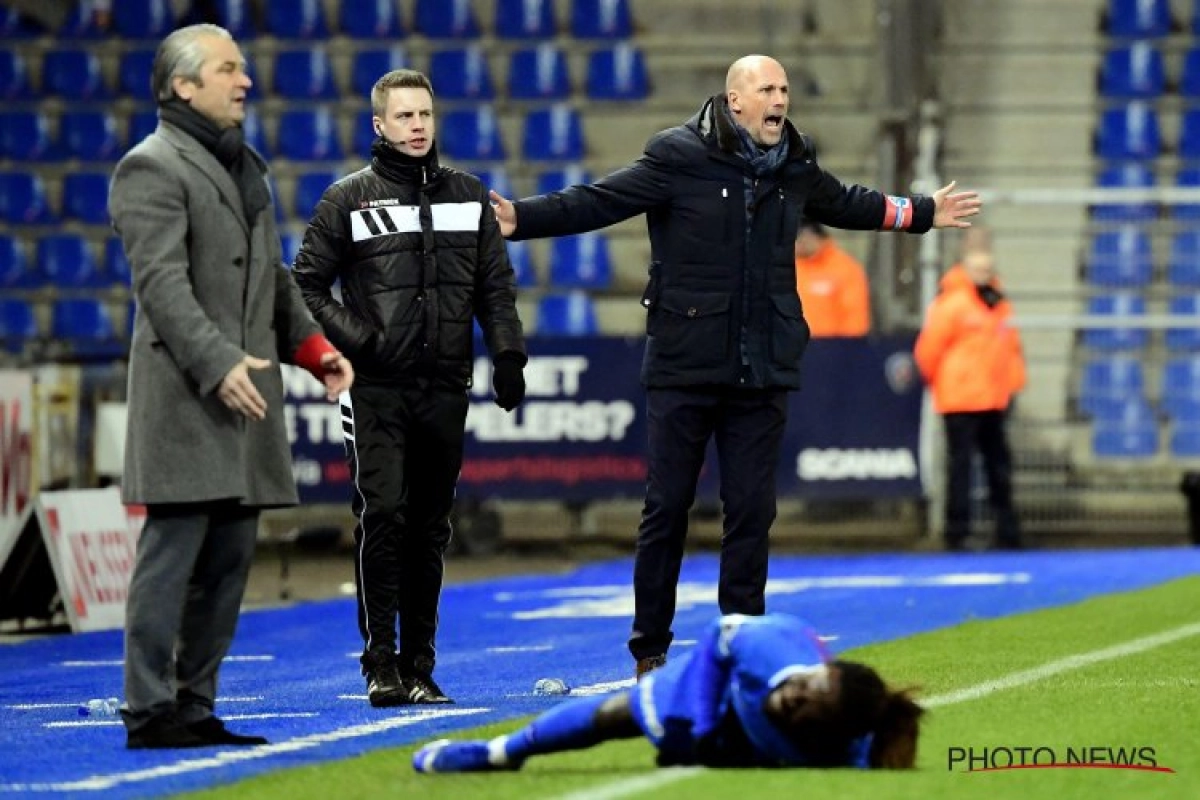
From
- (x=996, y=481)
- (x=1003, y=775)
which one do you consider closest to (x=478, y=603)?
(x=996, y=481)

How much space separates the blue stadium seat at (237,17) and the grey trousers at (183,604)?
1643 centimetres

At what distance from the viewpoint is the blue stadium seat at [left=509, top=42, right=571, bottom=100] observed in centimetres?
2295

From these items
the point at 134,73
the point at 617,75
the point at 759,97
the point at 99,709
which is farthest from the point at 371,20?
the point at 99,709

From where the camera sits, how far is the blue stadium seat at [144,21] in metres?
23.6

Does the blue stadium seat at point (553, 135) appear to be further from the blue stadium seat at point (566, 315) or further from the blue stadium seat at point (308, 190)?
the blue stadium seat at point (308, 190)

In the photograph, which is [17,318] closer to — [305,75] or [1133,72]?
[305,75]

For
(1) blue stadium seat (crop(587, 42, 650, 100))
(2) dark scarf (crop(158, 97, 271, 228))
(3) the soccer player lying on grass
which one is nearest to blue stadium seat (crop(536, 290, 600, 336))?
(1) blue stadium seat (crop(587, 42, 650, 100))

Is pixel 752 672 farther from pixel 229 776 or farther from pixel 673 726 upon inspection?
pixel 229 776

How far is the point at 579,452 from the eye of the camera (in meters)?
19.2

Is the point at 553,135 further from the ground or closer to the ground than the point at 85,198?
further from the ground

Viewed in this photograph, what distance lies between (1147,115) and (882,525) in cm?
493

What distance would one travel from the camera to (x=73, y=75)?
2330cm

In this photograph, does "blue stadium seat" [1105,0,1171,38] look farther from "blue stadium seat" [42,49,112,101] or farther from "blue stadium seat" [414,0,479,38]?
"blue stadium seat" [42,49,112,101]

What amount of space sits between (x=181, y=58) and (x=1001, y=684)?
351 centimetres
